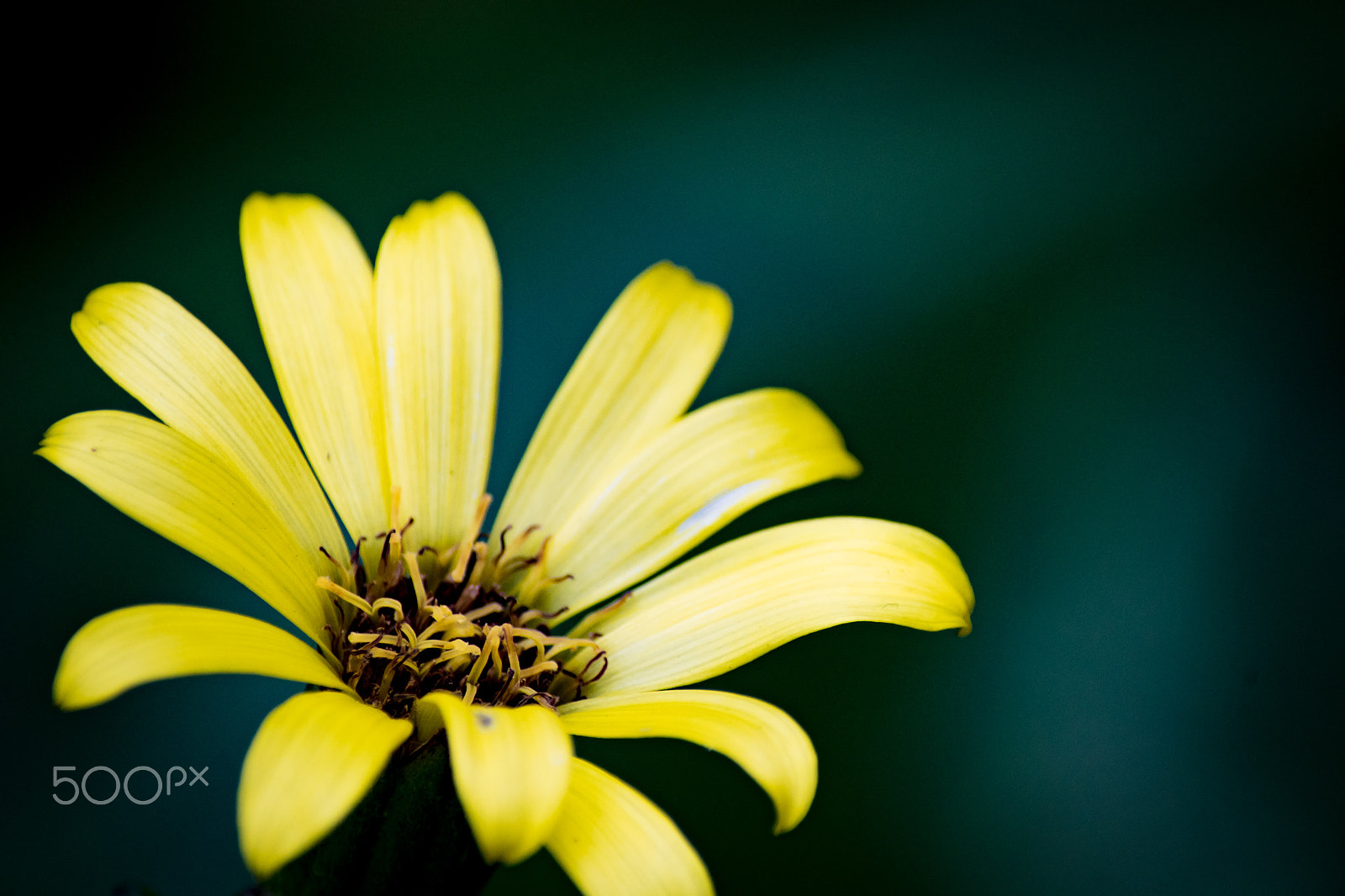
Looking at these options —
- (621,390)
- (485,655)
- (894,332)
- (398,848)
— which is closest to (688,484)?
(621,390)

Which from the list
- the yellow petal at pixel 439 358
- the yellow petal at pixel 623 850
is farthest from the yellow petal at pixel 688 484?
the yellow petal at pixel 623 850

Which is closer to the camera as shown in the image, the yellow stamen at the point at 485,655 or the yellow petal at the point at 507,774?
the yellow petal at the point at 507,774

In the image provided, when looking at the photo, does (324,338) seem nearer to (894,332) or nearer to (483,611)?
(483,611)

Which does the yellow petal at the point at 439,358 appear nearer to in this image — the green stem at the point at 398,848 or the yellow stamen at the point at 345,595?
the yellow stamen at the point at 345,595

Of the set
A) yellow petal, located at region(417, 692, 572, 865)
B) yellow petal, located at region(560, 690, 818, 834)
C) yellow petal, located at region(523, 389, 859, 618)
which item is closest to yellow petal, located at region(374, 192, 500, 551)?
yellow petal, located at region(523, 389, 859, 618)

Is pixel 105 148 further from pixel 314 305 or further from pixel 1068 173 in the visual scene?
pixel 1068 173

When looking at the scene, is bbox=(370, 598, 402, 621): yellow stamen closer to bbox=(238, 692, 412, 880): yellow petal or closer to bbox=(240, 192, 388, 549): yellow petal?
bbox=(240, 192, 388, 549): yellow petal
